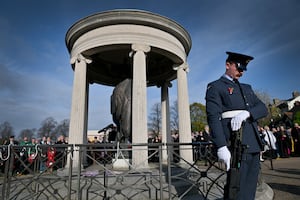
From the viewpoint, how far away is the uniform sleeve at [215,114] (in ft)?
8.44

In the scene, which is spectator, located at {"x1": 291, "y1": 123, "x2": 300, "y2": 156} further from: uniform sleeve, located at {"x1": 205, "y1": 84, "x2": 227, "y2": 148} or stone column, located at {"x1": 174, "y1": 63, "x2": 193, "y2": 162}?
uniform sleeve, located at {"x1": 205, "y1": 84, "x2": 227, "y2": 148}

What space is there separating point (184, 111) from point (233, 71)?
861 centimetres

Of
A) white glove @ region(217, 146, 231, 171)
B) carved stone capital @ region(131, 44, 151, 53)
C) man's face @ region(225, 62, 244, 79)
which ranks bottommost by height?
white glove @ region(217, 146, 231, 171)

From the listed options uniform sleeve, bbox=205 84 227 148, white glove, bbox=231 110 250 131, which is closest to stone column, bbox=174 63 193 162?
uniform sleeve, bbox=205 84 227 148

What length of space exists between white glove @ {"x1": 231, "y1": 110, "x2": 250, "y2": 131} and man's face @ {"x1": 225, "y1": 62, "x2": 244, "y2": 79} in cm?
64

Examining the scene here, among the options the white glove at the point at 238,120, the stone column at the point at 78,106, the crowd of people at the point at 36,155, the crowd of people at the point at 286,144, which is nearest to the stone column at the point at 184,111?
the stone column at the point at 78,106

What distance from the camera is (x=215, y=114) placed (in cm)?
271

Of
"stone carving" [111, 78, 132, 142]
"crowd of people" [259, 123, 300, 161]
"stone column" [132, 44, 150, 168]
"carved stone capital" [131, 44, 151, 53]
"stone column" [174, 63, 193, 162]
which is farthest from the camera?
"crowd of people" [259, 123, 300, 161]

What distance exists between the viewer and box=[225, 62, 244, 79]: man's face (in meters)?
3.01

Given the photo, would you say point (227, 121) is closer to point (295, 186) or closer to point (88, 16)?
point (295, 186)

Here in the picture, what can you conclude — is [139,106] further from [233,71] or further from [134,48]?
[233,71]

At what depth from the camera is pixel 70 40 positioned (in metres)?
11.5

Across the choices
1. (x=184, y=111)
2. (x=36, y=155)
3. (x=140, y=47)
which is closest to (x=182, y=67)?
(x=184, y=111)

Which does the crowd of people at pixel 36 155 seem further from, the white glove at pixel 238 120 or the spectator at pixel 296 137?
the spectator at pixel 296 137
